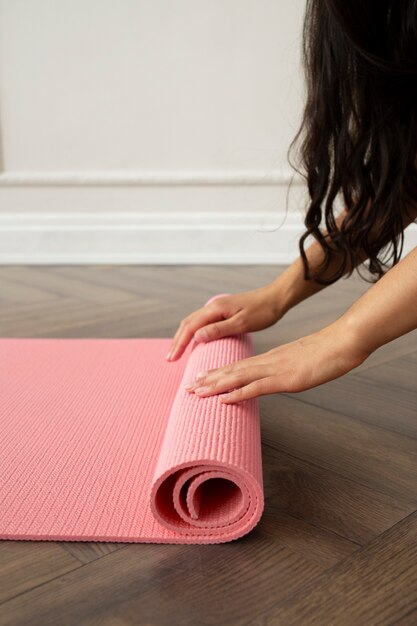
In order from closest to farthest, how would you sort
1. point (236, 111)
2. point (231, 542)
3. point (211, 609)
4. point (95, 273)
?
point (211, 609), point (231, 542), point (95, 273), point (236, 111)

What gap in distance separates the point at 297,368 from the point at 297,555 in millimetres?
199

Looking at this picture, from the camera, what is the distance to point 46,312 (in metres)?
1.69

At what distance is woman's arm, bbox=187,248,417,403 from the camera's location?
72 cm

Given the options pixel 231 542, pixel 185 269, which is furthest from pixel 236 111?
pixel 231 542

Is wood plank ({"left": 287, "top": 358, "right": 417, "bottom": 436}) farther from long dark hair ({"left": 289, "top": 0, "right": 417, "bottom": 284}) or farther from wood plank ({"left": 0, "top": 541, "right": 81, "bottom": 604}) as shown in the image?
wood plank ({"left": 0, "top": 541, "right": 81, "bottom": 604})

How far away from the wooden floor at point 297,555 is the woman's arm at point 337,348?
0.12 metres

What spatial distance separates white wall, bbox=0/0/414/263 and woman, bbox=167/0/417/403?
1395mm

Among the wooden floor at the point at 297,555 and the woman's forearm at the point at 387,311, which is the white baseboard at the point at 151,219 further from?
the woman's forearm at the point at 387,311

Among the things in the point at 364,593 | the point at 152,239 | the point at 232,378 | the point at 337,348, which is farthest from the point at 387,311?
the point at 152,239

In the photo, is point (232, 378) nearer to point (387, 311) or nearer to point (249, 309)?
point (387, 311)

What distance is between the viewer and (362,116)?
0.90 meters

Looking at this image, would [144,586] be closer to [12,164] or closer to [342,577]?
[342,577]

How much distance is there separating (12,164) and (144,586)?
2.18 m

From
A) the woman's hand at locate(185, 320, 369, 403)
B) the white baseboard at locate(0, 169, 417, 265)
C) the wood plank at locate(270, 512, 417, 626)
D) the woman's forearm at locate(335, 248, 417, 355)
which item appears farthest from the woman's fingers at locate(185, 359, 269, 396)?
the white baseboard at locate(0, 169, 417, 265)
